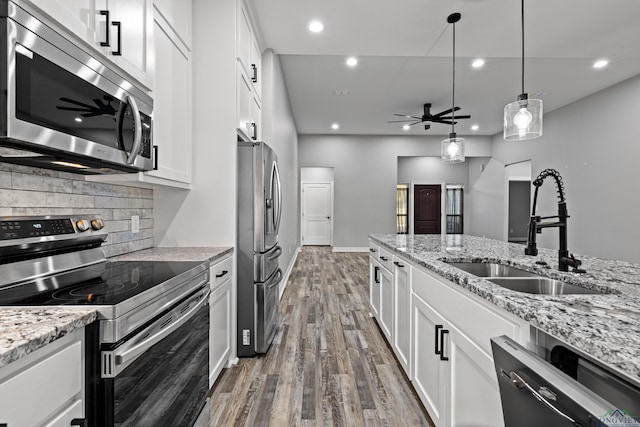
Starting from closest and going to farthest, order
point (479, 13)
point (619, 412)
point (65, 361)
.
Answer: point (619, 412), point (65, 361), point (479, 13)

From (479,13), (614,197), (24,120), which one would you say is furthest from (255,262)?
(614,197)

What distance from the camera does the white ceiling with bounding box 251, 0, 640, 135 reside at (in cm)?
269

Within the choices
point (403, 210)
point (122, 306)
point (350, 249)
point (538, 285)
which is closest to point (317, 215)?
point (350, 249)

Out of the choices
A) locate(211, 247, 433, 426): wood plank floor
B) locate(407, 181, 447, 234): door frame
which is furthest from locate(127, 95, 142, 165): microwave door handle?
locate(407, 181, 447, 234): door frame

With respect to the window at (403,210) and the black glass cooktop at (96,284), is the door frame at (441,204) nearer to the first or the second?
the window at (403,210)

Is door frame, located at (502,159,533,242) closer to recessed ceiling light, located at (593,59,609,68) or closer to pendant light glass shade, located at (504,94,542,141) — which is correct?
recessed ceiling light, located at (593,59,609,68)

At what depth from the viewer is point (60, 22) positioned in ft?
3.41

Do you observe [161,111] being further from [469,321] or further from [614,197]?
[614,197]

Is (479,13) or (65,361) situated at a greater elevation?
(479,13)

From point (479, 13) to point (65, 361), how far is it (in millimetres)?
3506

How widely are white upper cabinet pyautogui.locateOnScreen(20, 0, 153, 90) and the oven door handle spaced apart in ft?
3.43

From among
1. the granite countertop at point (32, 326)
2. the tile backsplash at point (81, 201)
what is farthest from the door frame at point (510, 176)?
the granite countertop at point (32, 326)

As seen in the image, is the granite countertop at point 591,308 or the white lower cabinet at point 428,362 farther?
the white lower cabinet at point 428,362

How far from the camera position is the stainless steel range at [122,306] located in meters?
0.90
